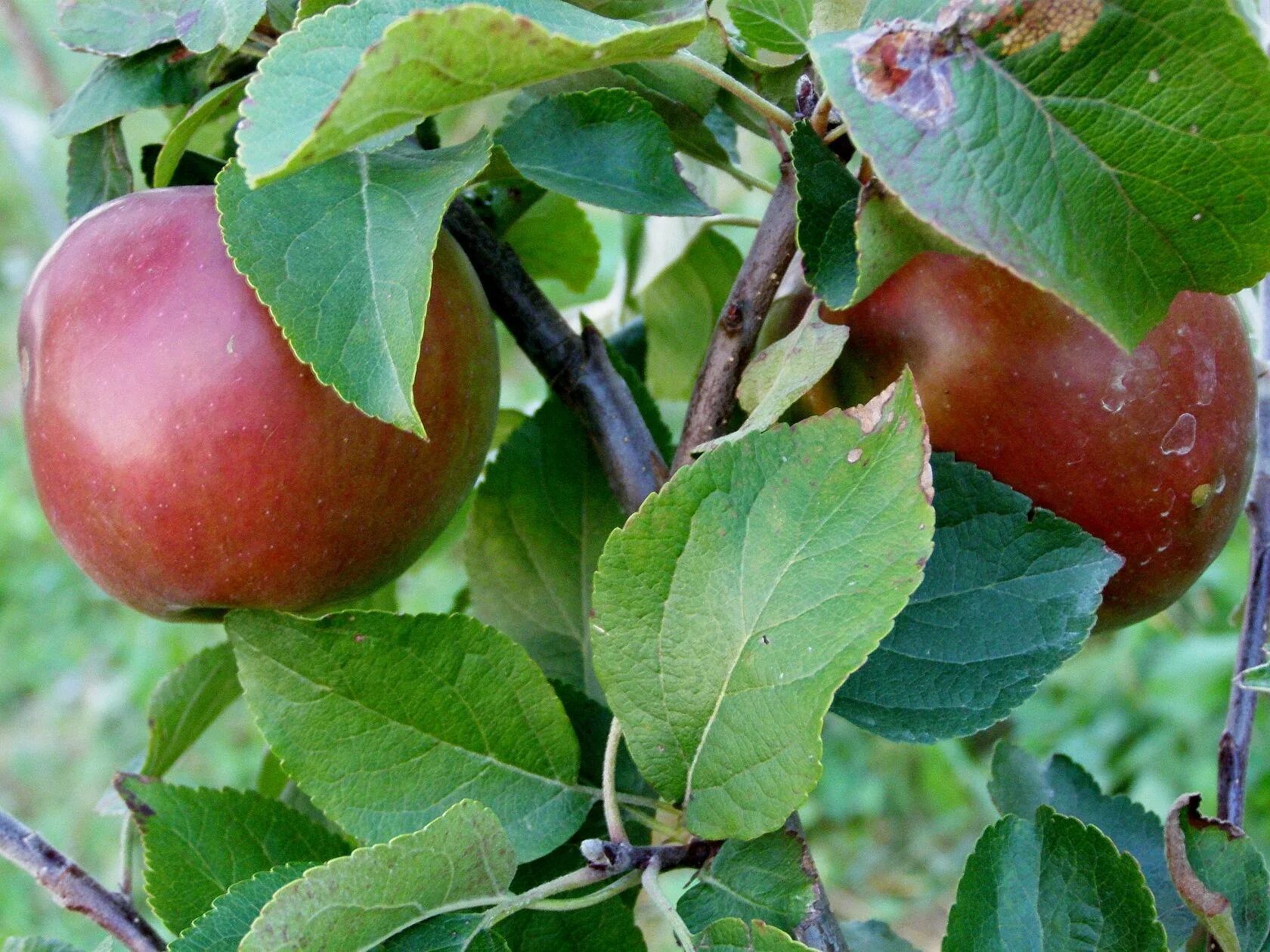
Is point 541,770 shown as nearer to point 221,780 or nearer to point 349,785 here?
point 349,785

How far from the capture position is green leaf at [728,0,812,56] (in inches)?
19.0

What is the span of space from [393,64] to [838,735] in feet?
5.86

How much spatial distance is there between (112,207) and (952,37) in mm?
339

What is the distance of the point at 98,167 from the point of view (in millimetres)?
572

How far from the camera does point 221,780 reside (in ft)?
6.60

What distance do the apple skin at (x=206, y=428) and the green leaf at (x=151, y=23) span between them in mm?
60

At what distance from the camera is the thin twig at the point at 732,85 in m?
0.43

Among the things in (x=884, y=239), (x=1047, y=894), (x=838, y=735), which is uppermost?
(x=884, y=239)

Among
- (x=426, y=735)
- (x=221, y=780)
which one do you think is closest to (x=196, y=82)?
(x=426, y=735)

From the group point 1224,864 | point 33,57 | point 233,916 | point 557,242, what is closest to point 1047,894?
point 1224,864

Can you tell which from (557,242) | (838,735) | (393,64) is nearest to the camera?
(393,64)

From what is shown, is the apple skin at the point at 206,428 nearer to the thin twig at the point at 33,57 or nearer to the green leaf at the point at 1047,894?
the green leaf at the point at 1047,894

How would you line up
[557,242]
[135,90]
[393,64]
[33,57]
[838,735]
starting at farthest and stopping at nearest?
[838,735]
[33,57]
[557,242]
[135,90]
[393,64]

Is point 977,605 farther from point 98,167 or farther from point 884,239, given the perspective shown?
point 98,167
